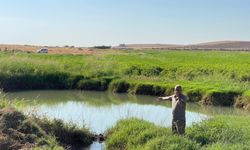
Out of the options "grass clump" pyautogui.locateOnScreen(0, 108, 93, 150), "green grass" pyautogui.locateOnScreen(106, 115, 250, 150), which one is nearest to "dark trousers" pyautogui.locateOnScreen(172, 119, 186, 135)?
"green grass" pyautogui.locateOnScreen(106, 115, 250, 150)

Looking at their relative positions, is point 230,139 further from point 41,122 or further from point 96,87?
point 96,87

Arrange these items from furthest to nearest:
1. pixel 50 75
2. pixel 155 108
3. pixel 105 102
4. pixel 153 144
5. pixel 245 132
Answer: pixel 50 75, pixel 105 102, pixel 155 108, pixel 245 132, pixel 153 144

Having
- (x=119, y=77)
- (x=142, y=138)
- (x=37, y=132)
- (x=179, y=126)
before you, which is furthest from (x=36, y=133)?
(x=119, y=77)

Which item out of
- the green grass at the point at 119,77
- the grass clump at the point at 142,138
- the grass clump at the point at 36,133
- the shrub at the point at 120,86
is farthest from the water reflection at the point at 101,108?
the grass clump at the point at 142,138

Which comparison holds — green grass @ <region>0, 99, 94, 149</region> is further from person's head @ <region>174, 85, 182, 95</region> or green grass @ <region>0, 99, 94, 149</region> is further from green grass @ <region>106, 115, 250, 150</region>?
person's head @ <region>174, 85, 182, 95</region>

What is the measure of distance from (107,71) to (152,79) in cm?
435

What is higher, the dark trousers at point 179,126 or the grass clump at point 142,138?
the dark trousers at point 179,126

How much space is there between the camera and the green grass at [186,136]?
35.0 ft

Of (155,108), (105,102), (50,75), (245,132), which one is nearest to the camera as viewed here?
(245,132)

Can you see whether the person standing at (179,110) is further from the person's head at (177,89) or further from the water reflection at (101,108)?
the water reflection at (101,108)

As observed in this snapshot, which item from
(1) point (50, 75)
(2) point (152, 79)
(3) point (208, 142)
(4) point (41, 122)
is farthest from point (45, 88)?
(3) point (208, 142)

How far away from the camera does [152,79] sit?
28125mm

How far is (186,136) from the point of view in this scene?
37.8ft

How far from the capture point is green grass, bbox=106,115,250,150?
35.0 feet
